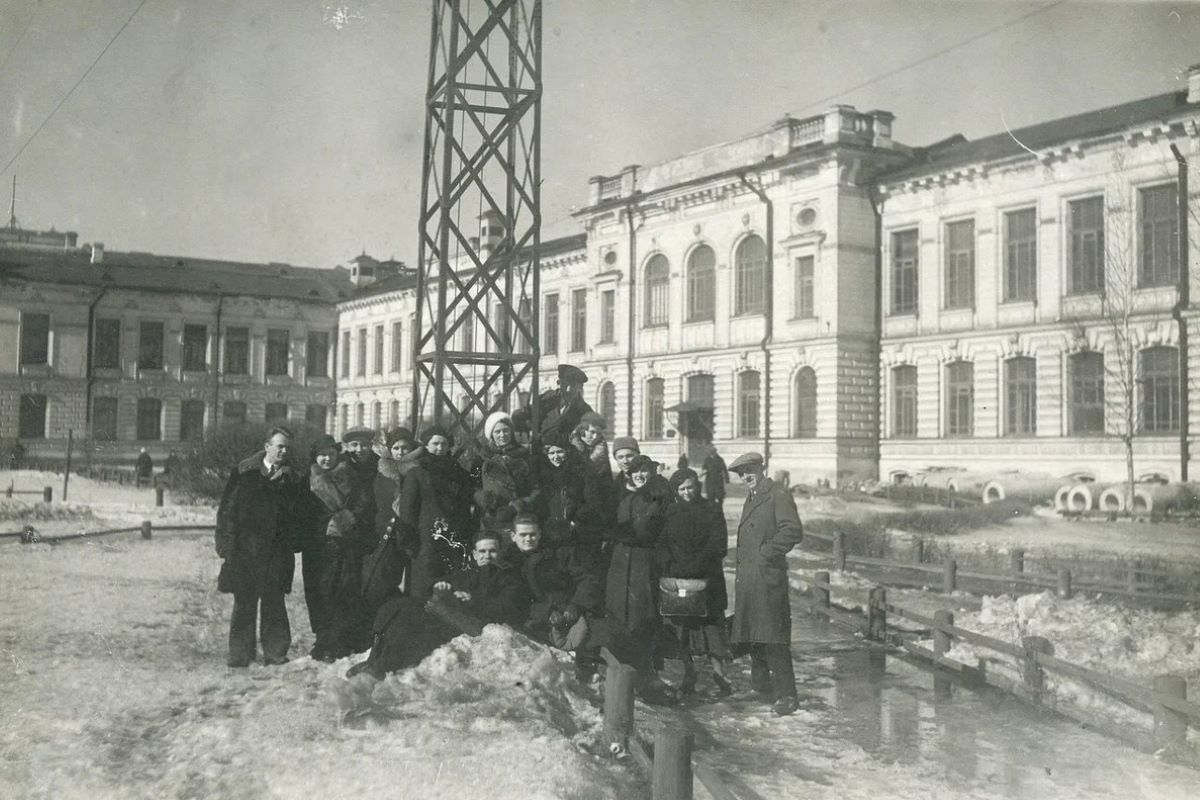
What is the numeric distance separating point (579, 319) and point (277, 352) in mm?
12351

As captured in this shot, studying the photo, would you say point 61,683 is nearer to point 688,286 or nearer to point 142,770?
point 142,770

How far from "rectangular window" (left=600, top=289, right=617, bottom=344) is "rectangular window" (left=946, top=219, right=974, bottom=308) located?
41.5 ft

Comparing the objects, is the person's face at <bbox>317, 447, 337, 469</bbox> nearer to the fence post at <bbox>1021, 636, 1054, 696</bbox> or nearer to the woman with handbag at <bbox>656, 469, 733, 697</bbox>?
the woman with handbag at <bbox>656, 469, 733, 697</bbox>

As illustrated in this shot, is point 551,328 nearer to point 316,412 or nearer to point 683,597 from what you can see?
point 316,412

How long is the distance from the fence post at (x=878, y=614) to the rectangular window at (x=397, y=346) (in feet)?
127

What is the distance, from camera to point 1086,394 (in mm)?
26484

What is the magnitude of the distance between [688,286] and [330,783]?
104 feet

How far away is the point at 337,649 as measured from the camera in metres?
7.92

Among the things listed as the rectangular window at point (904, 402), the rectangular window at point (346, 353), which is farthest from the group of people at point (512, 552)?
the rectangular window at point (346, 353)

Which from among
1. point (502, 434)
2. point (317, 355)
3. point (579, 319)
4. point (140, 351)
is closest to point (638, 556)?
point (502, 434)

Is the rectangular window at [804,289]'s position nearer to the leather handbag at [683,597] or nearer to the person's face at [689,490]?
the person's face at [689,490]

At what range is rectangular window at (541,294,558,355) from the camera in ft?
139

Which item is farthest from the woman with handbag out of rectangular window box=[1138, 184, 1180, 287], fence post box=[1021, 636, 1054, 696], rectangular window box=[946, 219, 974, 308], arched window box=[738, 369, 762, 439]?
arched window box=[738, 369, 762, 439]

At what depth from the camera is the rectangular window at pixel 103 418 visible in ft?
98.0
